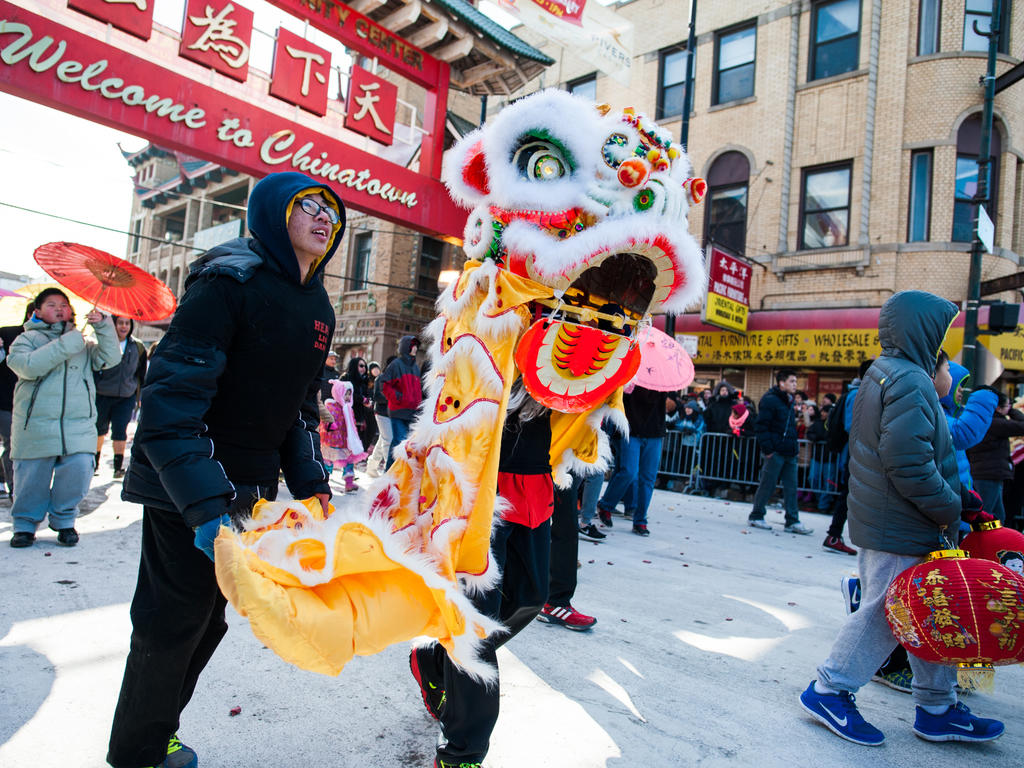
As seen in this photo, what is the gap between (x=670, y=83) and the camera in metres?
16.3

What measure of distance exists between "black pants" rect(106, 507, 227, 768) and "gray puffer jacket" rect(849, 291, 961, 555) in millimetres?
2588

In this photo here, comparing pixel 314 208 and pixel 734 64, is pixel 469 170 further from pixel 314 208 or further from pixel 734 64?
pixel 734 64

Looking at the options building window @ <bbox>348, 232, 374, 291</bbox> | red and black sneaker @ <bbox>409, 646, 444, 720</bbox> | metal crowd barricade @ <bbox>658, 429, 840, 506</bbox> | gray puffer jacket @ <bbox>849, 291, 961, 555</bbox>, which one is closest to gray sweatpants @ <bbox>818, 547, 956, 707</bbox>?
gray puffer jacket @ <bbox>849, 291, 961, 555</bbox>

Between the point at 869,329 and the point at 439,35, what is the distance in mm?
9579

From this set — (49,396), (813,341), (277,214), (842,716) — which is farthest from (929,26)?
(49,396)

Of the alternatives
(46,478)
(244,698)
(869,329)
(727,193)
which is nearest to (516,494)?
(244,698)

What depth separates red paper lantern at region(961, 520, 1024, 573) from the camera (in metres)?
2.84

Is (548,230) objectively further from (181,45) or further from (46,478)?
(181,45)

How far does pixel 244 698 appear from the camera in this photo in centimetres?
257

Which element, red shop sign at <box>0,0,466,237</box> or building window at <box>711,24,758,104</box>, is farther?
building window at <box>711,24,758,104</box>

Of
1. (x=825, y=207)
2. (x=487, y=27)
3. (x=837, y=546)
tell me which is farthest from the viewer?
(x=825, y=207)

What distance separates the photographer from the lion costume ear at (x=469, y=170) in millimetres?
2535

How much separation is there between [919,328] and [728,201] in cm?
1337

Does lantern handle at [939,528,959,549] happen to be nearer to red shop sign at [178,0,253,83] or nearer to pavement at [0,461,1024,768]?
pavement at [0,461,1024,768]
